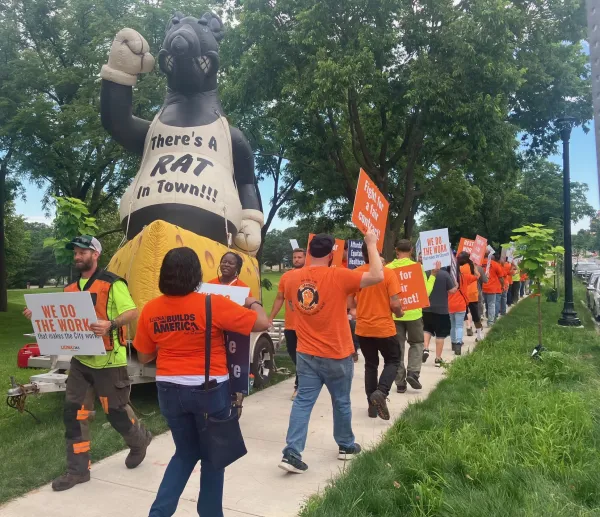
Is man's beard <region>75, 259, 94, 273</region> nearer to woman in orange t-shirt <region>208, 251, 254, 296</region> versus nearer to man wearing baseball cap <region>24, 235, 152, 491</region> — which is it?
man wearing baseball cap <region>24, 235, 152, 491</region>

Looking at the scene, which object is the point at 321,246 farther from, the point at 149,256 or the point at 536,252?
the point at 536,252

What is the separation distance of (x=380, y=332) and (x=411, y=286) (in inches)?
51.6

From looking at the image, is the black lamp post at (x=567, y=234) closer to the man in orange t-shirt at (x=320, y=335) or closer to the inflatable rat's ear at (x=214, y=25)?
the inflatable rat's ear at (x=214, y=25)

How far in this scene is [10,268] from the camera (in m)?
38.6

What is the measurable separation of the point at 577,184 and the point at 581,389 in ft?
122

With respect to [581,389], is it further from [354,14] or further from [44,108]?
[44,108]

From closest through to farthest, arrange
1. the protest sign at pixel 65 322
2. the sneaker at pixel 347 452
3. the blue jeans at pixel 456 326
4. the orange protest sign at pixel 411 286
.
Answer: the protest sign at pixel 65 322, the sneaker at pixel 347 452, the orange protest sign at pixel 411 286, the blue jeans at pixel 456 326

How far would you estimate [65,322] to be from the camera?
4.05m

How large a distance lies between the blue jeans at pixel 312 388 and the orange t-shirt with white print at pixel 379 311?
124 cm

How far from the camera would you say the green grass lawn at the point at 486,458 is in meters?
3.37

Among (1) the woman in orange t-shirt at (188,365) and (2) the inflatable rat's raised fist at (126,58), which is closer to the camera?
(1) the woman in orange t-shirt at (188,365)

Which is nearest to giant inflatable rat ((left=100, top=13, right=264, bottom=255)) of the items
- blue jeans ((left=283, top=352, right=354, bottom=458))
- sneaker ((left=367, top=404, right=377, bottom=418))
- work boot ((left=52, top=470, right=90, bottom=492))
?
sneaker ((left=367, top=404, right=377, bottom=418))

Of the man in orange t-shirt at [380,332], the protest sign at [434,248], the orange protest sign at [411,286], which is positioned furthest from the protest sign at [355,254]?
the man in orange t-shirt at [380,332]

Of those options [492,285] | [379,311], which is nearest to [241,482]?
[379,311]
